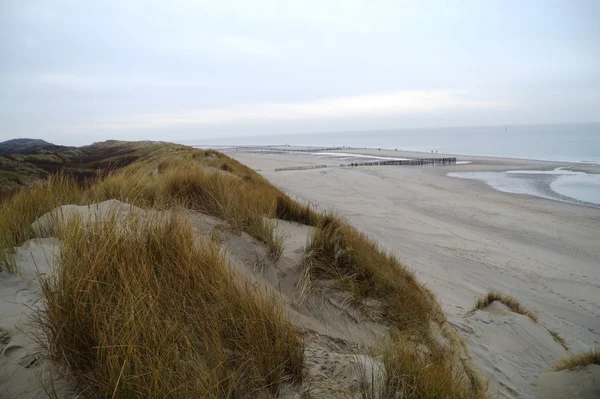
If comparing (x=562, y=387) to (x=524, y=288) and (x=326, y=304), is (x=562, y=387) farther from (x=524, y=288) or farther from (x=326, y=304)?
(x=524, y=288)

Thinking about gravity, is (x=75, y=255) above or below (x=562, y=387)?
above

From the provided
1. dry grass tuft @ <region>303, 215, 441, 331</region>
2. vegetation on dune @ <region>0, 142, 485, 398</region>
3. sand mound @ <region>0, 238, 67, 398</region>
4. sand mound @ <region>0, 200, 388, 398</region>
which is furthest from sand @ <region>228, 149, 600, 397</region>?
sand mound @ <region>0, 238, 67, 398</region>

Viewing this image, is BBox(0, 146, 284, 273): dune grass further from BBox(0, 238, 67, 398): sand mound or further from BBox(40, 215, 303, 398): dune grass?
BBox(40, 215, 303, 398): dune grass

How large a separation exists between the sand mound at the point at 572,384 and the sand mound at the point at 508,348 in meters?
0.14

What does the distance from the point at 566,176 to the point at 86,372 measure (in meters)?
35.7

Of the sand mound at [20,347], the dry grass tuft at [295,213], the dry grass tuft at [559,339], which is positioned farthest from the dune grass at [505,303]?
the sand mound at [20,347]

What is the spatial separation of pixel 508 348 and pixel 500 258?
666cm

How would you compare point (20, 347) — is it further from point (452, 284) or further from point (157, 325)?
point (452, 284)

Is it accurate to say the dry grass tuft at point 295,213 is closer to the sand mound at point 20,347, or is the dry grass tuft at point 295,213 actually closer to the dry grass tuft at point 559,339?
the sand mound at point 20,347

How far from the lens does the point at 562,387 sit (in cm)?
371

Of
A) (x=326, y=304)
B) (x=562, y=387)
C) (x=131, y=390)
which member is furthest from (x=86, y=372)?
(x=562, y=387)

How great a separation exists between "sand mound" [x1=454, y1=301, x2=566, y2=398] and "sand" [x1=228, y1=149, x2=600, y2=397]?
0.06ft

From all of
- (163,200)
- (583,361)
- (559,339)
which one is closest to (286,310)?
(163,200)

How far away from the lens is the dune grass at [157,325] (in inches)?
69.0
